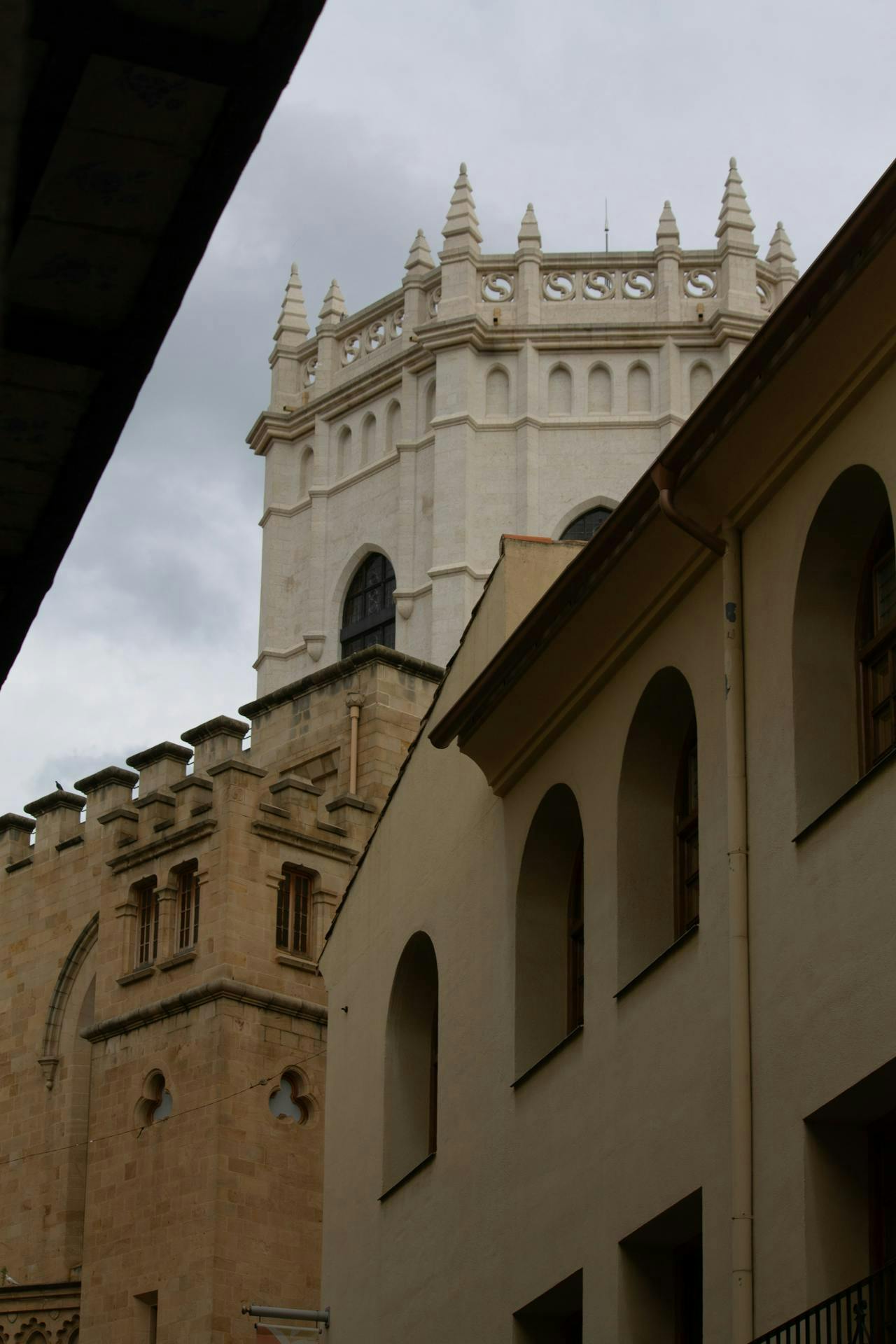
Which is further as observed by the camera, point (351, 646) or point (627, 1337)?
point (351, 646)

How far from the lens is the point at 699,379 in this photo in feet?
159

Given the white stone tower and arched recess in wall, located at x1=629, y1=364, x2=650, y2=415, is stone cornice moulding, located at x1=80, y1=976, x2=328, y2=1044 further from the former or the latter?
arched recess in wall, located at x1=629, y1=364, x2=650, y2=415

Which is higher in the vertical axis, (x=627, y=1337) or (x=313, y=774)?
(x=313, y=774)

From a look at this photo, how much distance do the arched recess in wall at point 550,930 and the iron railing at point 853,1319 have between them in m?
5.09

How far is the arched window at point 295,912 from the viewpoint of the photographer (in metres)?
29.2

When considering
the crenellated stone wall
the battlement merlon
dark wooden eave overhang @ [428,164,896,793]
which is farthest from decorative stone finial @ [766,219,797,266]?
dark wooden eave overhang @ [428,164,896,793]

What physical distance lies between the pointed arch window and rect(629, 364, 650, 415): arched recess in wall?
118 feet

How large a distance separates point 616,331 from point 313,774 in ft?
60.4

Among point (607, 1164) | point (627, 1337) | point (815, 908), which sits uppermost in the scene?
point (815, 908)

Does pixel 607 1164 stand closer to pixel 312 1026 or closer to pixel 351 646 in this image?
pixel 312 1026

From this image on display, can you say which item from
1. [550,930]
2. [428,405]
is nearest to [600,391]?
[428,405]

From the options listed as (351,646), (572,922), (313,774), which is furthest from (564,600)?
(351,646)

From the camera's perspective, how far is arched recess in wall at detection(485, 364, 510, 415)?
161 feet

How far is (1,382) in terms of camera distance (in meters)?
6.71
